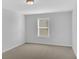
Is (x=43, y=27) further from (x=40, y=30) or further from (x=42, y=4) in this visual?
(x=42, y=4)

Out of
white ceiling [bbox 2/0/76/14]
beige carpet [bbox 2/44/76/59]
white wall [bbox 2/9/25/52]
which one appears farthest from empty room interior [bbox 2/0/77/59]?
white ceiling [bbox 2/0/76/14]

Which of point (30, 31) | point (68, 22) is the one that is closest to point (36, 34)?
point (30, 31)

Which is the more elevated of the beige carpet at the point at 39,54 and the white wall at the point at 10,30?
the white wall at the point at 10,30

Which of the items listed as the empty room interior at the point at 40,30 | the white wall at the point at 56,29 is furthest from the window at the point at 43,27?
the white wall at the point at 56,29

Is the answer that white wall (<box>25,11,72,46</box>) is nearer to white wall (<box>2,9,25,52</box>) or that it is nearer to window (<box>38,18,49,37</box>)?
window (<box>38,18,49,37</box>)

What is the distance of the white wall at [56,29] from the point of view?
539 cm

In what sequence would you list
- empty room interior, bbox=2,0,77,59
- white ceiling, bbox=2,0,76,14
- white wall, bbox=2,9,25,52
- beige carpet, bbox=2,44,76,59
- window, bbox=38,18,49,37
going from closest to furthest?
white ceiling, bbox=2,0,76,14 → beige carpet, bbox=2,44,76,59 → white wall, bbox=2,9,25,52 → empty room interior, bbox=2,0,77,59 → window, bbox=38,18,49,37

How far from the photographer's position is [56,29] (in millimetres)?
5719

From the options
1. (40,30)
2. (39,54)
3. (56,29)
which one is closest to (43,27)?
(40,30)

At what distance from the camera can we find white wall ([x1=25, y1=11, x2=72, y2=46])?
5.39 metres

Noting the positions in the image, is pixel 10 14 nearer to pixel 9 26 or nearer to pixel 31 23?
pixel 9 26

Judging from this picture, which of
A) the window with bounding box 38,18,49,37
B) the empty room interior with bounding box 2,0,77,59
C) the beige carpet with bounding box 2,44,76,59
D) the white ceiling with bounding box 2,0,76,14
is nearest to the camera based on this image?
the white ceiling with bounding box 2,0,76,14

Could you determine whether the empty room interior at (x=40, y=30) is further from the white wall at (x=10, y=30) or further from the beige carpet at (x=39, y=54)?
Result: the beige carpet at (x=39, y=54)

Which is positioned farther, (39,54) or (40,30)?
(40,30)
